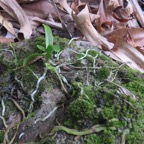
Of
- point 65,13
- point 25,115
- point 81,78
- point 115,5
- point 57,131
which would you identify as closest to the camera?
point 57,131

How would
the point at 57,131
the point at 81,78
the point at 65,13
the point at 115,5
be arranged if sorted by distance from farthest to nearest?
1. the point at 115,5
2. the point at 65,13
3. the point at 81,78
4. the point at 57,131

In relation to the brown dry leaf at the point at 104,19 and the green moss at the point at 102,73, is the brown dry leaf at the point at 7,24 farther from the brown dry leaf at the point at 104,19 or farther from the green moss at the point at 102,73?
the green moss at the point at 102,73

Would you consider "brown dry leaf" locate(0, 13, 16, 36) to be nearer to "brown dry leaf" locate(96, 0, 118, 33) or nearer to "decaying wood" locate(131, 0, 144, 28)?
"brown dry leaf" locate(96, 0, 118, 33)

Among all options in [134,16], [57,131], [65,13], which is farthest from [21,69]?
[134,16]

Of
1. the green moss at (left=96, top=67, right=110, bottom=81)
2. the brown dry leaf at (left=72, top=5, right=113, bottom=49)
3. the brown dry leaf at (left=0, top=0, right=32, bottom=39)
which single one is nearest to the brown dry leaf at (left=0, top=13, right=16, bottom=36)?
the brown dry leaf at (left=0, top=0, right=32, bottom=39)

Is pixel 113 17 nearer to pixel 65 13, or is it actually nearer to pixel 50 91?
pixel 65 13

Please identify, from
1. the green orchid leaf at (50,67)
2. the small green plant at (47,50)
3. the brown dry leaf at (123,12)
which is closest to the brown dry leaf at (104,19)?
the brown dry leaf at (123,12)

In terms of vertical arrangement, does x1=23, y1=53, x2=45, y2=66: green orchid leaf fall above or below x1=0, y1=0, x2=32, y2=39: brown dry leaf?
above

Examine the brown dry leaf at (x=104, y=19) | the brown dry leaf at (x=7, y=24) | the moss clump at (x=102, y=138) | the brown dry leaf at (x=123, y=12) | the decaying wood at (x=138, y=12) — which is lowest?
the decaying wood at (x=138, y=12)
